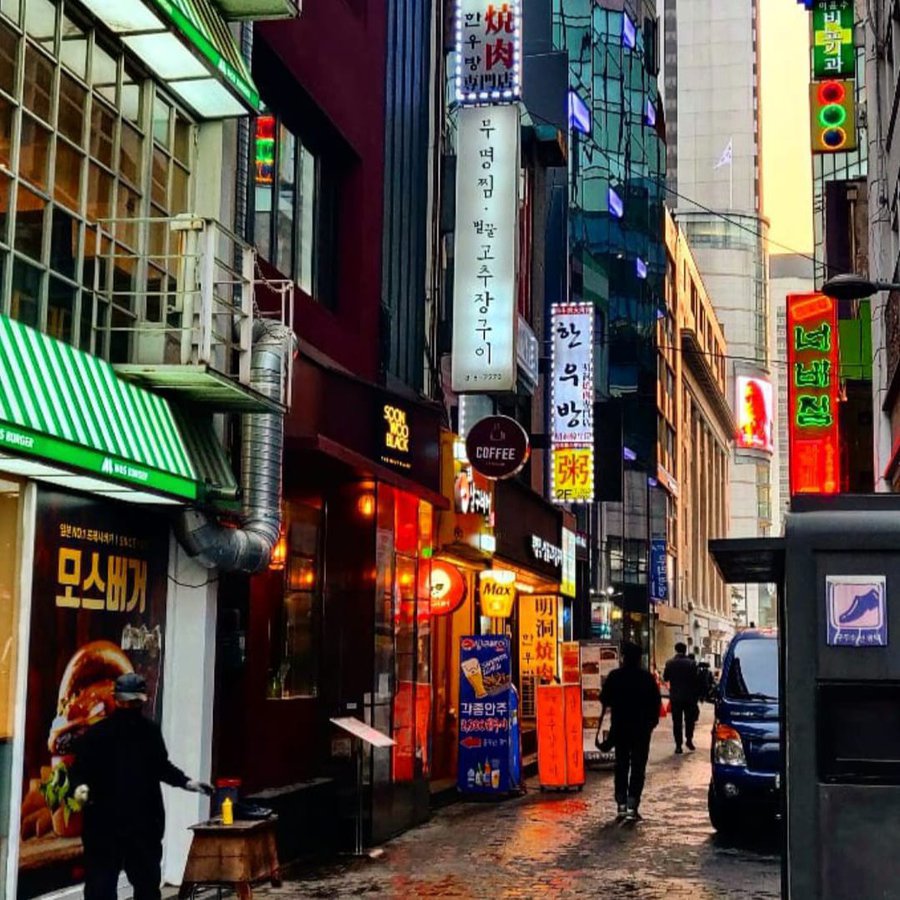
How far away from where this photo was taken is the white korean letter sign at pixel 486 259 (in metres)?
19.8

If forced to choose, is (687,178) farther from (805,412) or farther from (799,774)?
(799,774)

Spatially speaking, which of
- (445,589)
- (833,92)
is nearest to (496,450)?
(445,589)

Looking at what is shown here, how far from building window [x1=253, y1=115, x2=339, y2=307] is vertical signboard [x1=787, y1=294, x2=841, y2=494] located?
14.1m

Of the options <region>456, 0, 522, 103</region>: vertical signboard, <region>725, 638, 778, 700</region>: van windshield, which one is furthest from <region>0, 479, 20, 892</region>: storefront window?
<region>456, 0, 522, 103</region>: vertical signboard

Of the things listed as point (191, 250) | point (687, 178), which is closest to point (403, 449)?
point (191, 250)

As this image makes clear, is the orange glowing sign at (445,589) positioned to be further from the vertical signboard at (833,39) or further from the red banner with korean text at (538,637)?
the vertical signboard at (833,39)

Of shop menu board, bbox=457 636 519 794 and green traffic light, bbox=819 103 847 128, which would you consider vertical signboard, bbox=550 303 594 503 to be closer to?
green traffic light, bbox=819 103 847 128

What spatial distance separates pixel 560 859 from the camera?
1327cm

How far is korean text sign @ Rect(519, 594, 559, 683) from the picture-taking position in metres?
23.4

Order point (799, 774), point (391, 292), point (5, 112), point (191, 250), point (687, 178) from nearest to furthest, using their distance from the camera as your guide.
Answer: point (799, 774)
point (5, 112)
point (191, 250)
point (391, 292)
point (687, 178)

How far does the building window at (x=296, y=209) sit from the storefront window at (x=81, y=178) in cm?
232

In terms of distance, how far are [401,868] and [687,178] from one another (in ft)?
501

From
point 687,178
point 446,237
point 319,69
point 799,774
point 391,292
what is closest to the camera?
point 799,774

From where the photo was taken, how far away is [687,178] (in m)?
159
